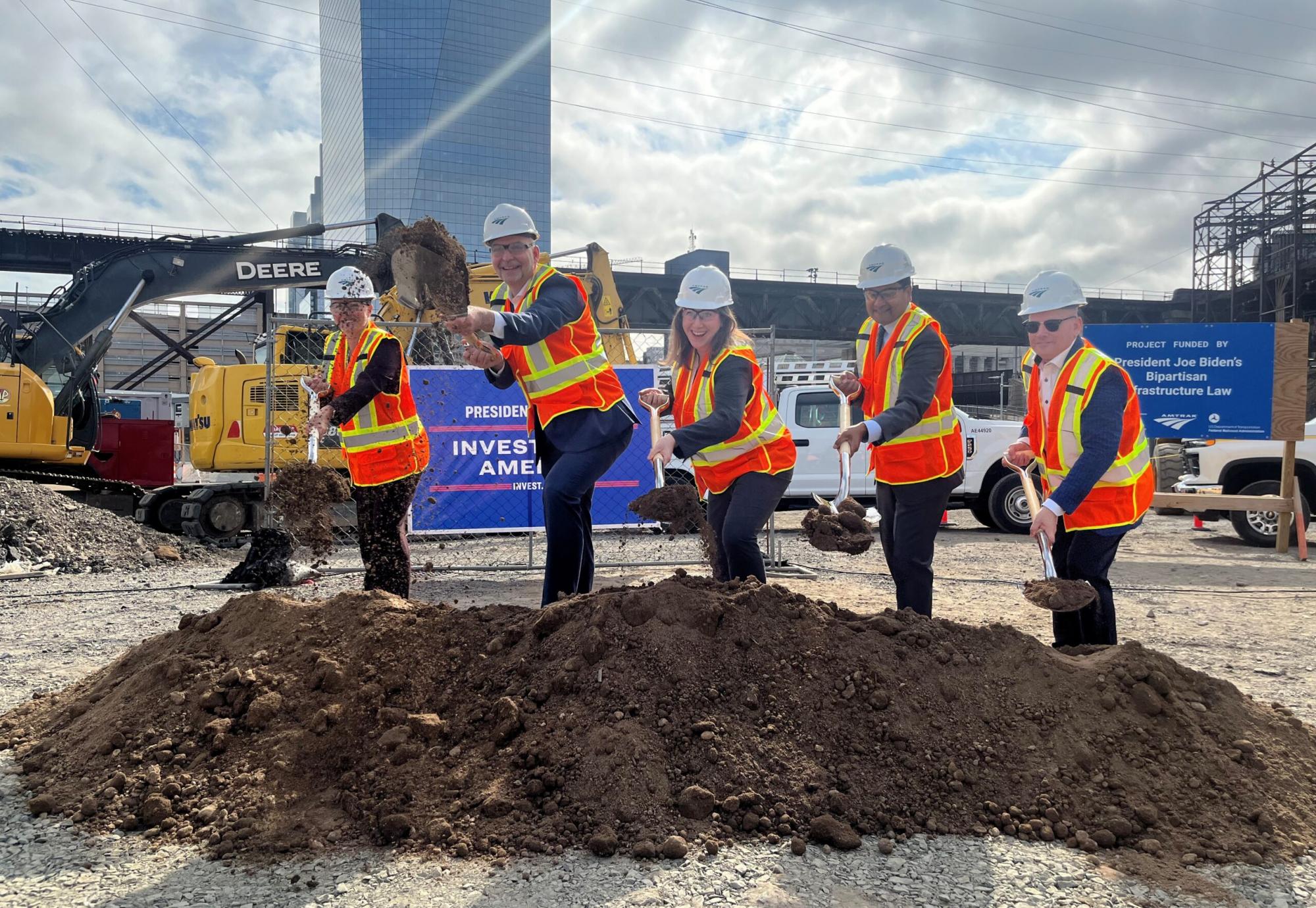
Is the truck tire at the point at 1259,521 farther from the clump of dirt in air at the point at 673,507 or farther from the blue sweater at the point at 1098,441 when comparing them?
the clump of dirt in air at the point at 673,507

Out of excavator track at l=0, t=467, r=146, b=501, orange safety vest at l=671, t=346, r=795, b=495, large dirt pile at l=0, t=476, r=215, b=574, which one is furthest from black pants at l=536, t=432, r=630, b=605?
excavator track at l=0, t=467, r=146, b=501

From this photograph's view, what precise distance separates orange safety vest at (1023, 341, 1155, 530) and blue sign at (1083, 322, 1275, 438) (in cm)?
673

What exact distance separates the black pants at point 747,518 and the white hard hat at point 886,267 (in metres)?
1.00

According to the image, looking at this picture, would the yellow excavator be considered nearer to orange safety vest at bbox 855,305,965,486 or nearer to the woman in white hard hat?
the woman in white hard hat

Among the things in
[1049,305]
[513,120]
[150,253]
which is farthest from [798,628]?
[513,120]

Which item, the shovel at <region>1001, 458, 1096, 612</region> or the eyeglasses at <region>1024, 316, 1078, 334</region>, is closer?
the shovel at <region>1001, 458, 1096, 612</region>

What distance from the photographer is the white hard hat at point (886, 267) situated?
4.11m

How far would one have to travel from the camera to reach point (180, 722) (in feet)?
10.6

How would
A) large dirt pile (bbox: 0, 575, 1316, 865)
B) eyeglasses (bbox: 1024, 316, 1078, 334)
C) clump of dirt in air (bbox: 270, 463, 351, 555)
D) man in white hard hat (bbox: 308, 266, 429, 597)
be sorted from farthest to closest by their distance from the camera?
clump of dirt in air (bbox: 270, 463, 351, 555) → man in white hard hat (bbox: 308, 266, 429, 597) → eyeglasses (bbox: 1024, 316, 1078, 334) → large dirt pile (bbox: 0, 575, 1316, 865)

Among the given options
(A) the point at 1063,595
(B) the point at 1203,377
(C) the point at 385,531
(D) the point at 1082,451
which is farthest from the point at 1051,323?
(B) the point at 1203,377

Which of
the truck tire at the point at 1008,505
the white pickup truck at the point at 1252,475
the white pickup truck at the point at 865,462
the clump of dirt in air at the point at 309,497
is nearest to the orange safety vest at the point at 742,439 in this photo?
the clump of dirt in air at the point at 309,497

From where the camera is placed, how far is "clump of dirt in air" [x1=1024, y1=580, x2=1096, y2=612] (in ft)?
11.3

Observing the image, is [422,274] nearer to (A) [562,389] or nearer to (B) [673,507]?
(A) [562,389]

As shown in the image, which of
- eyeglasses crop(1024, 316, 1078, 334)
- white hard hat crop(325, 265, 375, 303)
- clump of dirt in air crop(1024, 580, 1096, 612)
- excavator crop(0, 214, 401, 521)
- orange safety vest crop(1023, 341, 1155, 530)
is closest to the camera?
A: clump of dirt in air crop(1024, 580, 1096, 612)
